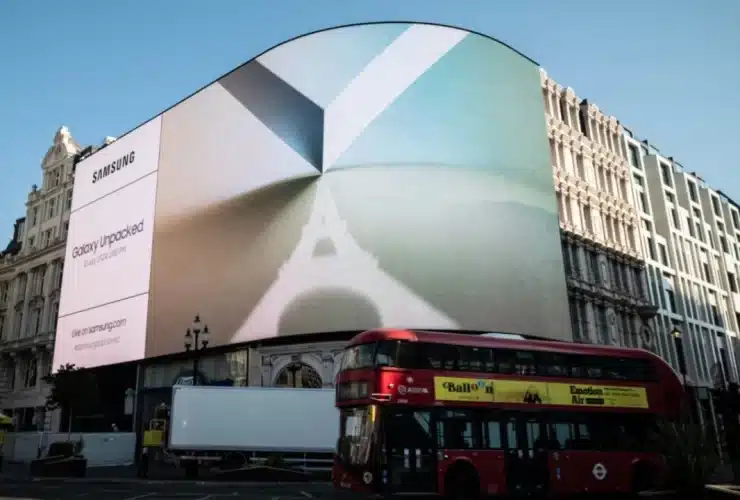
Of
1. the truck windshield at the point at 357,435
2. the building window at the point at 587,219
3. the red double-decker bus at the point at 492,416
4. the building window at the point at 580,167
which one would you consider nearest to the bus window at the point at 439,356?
the red double-decker bus at the point at 492,416

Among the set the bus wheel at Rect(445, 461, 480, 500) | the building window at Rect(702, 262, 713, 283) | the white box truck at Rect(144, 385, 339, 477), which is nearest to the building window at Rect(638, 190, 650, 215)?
the building window at Rect(702, 262, 713, 283)

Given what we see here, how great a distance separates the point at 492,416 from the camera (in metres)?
16.6

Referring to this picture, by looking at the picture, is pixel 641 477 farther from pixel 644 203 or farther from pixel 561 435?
pixel 644 203

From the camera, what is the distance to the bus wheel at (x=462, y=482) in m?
15.8

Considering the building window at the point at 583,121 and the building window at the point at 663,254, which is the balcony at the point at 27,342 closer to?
the building window at the point at 583,121

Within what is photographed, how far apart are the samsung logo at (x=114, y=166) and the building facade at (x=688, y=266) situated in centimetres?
4405

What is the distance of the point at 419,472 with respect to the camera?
15.6 metres

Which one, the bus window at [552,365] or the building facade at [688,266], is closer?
the bus window at [552,365]

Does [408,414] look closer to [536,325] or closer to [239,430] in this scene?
[239,430]

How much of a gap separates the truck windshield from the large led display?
17940mm

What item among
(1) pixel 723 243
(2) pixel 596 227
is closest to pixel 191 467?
(2) pixel 596 227

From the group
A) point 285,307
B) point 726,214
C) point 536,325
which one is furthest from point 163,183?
point 726,214

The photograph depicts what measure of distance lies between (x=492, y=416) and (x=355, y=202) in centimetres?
2132

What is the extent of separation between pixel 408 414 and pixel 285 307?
69.8 feet
